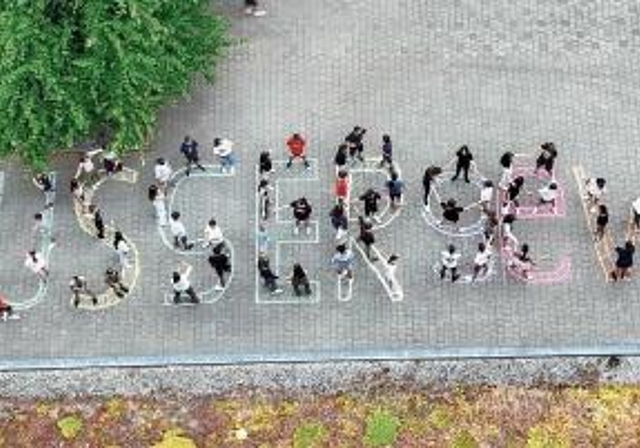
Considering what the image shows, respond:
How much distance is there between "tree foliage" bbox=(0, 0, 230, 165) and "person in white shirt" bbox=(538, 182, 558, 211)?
9435 millimetres

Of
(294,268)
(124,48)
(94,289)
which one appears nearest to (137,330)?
(94,289)

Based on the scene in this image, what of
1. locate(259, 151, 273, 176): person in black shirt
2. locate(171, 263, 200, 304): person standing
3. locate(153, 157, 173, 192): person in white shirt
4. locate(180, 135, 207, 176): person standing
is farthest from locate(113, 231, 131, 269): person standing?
locate(259, 151, 273, 176): person in black shirt

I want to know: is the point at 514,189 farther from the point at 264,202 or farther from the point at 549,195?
the point at 264,202

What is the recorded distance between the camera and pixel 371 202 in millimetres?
32625

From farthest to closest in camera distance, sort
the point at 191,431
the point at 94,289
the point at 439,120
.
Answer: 1. the point at 439,120
2. the point at 94,289
3. the point at 191,431

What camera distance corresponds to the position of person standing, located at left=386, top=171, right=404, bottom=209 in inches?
1294

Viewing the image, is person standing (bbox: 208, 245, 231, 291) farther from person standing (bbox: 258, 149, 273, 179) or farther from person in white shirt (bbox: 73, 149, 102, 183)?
person in white shirt (bbox: 73, 149, 102, 183)

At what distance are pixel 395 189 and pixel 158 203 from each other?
5859 millimetres

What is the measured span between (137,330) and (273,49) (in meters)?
9.50

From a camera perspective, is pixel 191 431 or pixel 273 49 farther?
pixel 273 49

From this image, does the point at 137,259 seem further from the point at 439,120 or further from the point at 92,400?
the point at 439,120

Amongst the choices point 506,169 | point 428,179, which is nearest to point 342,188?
point 428,179

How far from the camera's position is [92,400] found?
31.0 m

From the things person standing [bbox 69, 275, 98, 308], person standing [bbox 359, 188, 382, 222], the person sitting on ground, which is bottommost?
person standing [bbox 69, 275, 98, 308]
